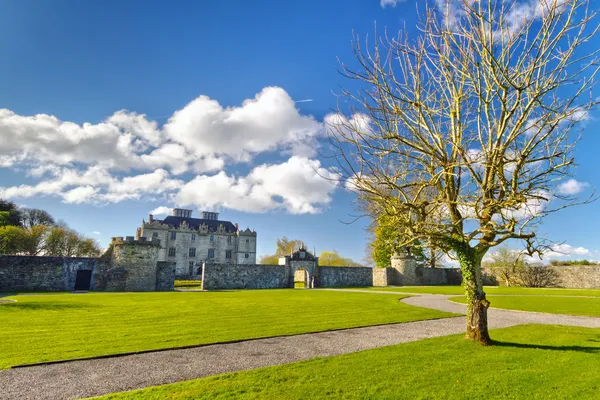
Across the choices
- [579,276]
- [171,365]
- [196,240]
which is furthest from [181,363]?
[196,240]

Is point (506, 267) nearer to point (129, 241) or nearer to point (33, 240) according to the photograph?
point (129, 241)

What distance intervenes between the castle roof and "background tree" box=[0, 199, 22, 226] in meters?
20.4

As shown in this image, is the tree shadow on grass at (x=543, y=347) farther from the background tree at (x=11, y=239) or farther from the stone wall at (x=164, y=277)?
the background tree at (x=11, y=239)

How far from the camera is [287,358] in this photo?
691 centimetres

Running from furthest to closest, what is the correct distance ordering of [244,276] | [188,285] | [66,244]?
[66,244] → [188,285] → [244,276]

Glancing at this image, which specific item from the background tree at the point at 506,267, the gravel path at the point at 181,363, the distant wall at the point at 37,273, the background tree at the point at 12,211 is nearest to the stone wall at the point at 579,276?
the background tree at the point at 506,267

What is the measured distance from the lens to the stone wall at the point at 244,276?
32.9 meters

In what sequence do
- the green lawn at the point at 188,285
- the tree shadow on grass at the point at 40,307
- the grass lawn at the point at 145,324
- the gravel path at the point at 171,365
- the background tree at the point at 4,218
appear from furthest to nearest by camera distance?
the background tree at the point at 4,218
the green lawn at the point at 188,285
the tree shadow on grass at the point at 40,307
the grass lawn at the point at 145,324
the gravel path at the point at 171,365

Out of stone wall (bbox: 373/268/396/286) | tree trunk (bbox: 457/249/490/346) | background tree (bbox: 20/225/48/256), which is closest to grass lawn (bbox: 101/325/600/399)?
tree trunk (bbox: 457/249/490/346)

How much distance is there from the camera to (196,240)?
2466 inches

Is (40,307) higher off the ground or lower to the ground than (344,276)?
lower

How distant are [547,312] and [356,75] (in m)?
13.4

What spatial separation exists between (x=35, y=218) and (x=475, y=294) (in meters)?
63.9

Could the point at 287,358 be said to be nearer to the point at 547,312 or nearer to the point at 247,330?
the point at 247,330
